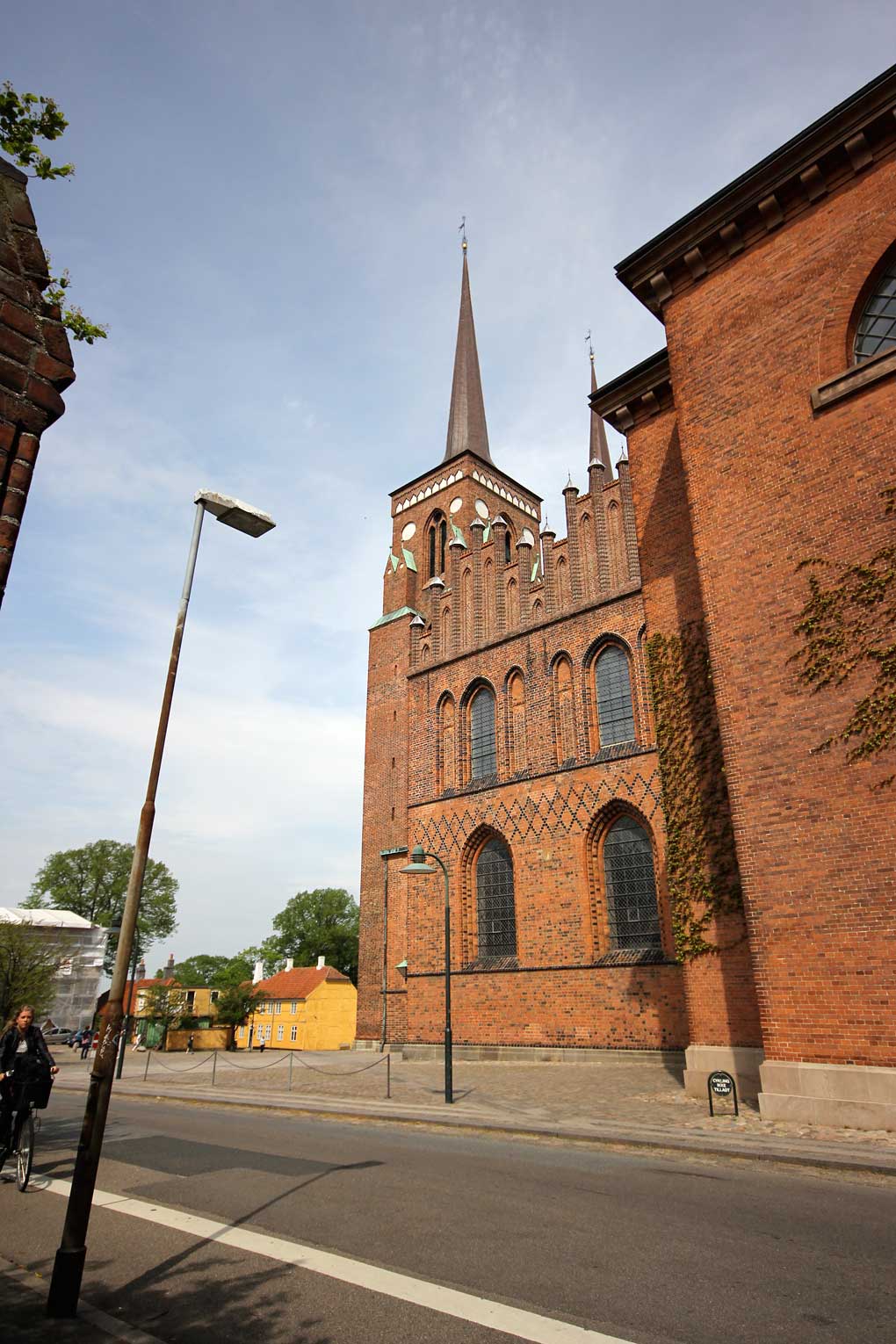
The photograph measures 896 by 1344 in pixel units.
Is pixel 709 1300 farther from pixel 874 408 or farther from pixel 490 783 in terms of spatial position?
pixel 490 783

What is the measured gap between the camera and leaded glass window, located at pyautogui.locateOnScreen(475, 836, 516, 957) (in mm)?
23078

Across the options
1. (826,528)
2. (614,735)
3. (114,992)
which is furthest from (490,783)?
(114,992)

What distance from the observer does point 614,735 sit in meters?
21.9

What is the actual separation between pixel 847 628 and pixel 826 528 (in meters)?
1.55

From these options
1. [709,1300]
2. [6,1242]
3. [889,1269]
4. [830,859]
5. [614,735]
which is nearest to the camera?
[709,1300]

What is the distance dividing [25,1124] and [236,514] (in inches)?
240

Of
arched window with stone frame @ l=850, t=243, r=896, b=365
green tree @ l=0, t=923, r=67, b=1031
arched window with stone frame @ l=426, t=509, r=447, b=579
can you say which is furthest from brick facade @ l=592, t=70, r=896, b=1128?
arched window with stone frame @ l=426, t=509, r=447, b=579

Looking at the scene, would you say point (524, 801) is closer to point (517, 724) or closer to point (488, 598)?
point (517, 724)

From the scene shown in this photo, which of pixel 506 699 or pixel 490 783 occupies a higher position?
pixel 506 699

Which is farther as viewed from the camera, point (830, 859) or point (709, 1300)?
point (830, 859)

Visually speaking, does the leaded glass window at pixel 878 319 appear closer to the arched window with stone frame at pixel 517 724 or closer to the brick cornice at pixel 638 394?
the brick cornice at pixel 638 394

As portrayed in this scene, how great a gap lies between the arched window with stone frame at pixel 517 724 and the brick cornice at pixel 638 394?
9187 millimetres

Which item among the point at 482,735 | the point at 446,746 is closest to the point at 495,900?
the point at 482,735

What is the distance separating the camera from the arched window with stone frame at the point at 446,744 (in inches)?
1022
